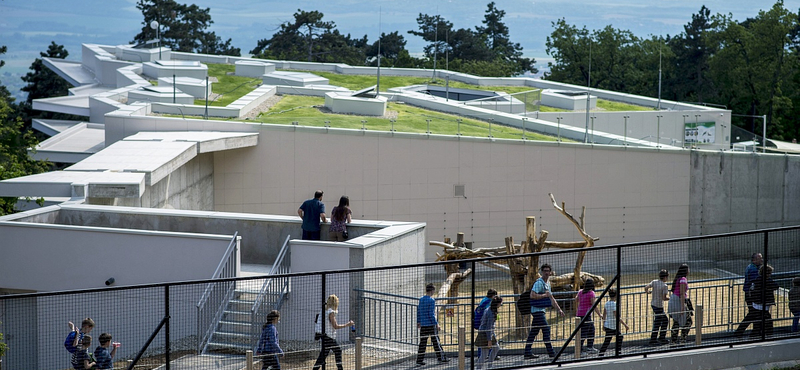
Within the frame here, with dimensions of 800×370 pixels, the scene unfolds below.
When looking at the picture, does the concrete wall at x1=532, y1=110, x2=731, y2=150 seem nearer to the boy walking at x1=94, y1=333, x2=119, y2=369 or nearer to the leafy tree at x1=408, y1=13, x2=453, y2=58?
the boy walking at x1=94, y1=333, x2=119, y2=369

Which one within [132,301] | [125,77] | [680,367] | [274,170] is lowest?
[680,367]

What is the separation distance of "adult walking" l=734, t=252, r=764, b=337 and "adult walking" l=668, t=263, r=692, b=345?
95 cm

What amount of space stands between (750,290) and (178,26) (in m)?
84.5

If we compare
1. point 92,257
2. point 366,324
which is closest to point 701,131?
point 366,324

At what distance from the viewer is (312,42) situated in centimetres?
9050

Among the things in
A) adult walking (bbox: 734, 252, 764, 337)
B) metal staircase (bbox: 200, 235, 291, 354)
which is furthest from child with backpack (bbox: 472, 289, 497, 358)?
adult walking (bbox: 734, 252, 764, 337)

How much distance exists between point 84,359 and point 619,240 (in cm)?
2100

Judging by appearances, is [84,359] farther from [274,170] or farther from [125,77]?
[125,77]

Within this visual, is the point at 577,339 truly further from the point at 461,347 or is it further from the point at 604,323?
the point at 461,347

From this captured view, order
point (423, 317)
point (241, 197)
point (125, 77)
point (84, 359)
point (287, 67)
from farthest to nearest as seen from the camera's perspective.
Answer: point (287, 67)
point (125, 77)
point (241, 197)
point (423, 317)
point (84, 359)

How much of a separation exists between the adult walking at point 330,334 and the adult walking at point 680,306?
503 centimetres

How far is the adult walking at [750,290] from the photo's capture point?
14125 millimetres

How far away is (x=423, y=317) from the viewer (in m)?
12.9

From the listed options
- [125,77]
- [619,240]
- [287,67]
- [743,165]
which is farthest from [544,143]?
[287,67]
